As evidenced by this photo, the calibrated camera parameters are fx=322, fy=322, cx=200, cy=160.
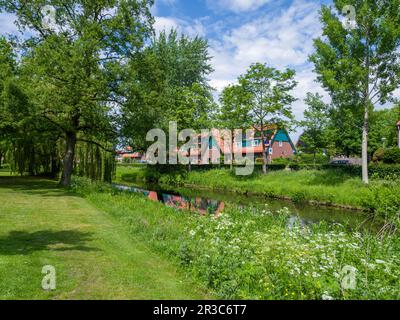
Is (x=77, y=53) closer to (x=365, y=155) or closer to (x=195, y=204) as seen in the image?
(x=195, y=204)

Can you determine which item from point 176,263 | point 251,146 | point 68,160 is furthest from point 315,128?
point 176,263

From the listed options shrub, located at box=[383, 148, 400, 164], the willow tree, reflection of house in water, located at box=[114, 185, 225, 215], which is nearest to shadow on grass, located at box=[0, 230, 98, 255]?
reflection of house in water, located at box=[114, 185, 225, 215]

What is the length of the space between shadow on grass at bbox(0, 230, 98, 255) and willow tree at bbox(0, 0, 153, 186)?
10.1m

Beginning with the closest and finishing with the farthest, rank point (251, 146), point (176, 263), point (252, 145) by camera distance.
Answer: point (176, 263), point (251, 146), point (252, 145)

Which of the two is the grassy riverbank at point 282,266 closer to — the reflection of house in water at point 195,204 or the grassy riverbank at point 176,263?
the grassy riverbank at point 176,263

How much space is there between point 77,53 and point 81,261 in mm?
12500

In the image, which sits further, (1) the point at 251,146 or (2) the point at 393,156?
(1) the point at 251,146

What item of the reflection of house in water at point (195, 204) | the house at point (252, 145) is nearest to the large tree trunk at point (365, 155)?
the reflection of house in water at point (195, 204)

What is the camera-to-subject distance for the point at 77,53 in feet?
52.6

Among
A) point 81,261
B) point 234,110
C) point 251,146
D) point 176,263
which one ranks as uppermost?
point 234,110

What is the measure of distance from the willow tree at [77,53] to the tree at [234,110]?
1735 cm

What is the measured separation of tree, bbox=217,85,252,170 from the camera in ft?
114
